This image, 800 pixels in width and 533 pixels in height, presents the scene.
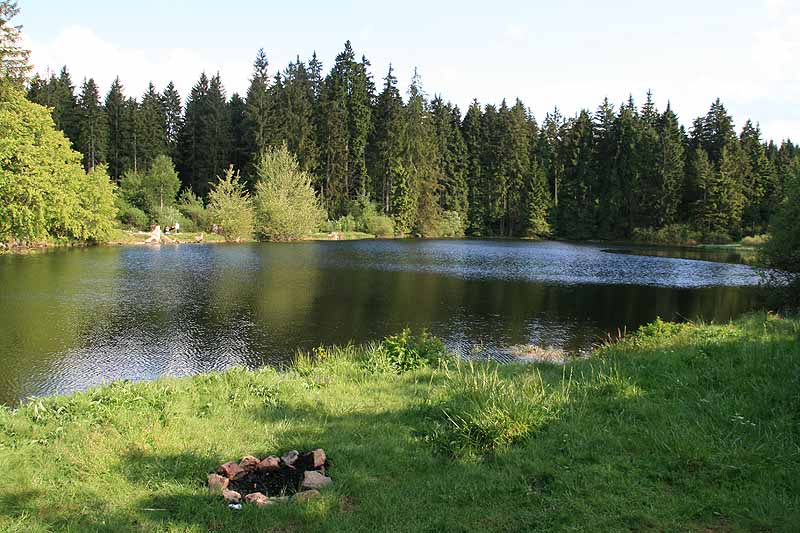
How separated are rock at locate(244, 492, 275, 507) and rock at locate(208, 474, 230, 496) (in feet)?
1.08

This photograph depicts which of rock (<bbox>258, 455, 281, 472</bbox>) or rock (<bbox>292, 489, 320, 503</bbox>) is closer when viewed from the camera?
rock (<bbox>292, 489, 320, 503</bbox>)

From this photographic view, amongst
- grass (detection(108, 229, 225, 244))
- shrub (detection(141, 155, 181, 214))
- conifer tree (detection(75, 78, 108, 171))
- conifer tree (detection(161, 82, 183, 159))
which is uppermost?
conifer tree (detection(161, 82, 183, 159))

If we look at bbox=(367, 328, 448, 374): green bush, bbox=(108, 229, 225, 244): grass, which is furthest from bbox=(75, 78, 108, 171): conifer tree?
bbox=(367, 328, 448, 374): green bush

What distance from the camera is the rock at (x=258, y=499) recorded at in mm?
4734

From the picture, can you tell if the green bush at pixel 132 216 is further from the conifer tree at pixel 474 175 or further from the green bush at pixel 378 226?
the conifer tree at pixel 474 175

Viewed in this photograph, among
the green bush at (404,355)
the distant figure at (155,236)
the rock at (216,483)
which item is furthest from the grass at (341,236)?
the rock at (216,483)

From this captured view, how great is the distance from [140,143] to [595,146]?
67.6 metres

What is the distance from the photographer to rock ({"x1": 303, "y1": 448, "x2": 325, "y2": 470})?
5515 millimetres

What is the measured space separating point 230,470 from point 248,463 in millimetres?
201

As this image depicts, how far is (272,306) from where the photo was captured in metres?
19.9

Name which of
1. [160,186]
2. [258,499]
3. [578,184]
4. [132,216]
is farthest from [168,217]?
[578,184]

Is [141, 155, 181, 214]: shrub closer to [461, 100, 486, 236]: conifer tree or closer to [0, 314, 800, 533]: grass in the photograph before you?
[461, 100, 486, 236]: conifer tree

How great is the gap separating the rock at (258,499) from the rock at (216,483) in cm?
33

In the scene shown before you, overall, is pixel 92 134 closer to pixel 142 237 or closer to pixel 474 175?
pixel 142 237
